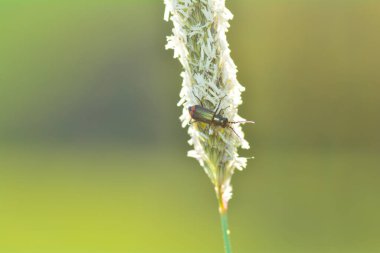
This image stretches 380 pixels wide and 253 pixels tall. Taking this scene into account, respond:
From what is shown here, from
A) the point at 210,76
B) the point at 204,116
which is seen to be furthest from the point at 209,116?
the point at 210,76

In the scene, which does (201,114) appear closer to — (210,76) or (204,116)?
(204,116)

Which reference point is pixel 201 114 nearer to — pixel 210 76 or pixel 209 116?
pixel 209 116

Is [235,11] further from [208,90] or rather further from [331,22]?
[208,90]

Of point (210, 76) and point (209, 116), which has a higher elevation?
point (210, 76)

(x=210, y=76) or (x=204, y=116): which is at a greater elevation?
(x=210, y=76)

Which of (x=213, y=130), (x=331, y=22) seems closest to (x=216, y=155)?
(x=213, y=130)

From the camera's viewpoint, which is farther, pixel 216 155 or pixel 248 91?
pixel 248 91

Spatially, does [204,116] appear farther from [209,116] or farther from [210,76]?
[210,76]

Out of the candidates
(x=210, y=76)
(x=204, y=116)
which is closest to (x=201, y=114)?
(x=204, y=116)
